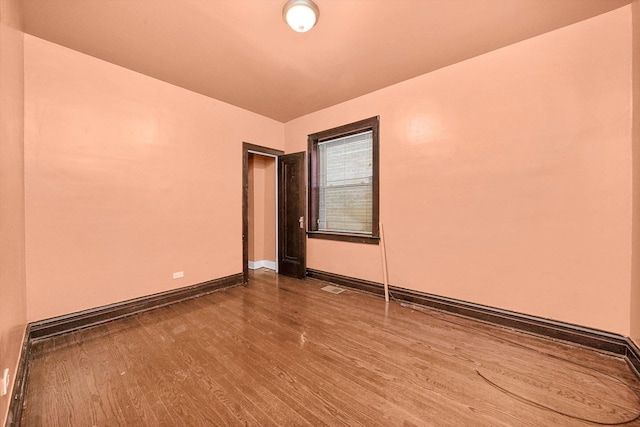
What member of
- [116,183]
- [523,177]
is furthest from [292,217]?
[523,177]

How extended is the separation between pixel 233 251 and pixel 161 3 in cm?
309

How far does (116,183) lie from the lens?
113 inches

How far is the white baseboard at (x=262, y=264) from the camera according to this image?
5180 mm

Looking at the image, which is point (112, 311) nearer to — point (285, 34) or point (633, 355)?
point (285, 34)

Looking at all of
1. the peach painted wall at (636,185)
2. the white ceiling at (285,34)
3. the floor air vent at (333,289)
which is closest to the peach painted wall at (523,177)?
the peach painted wall at (636,185)

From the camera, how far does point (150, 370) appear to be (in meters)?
1.95

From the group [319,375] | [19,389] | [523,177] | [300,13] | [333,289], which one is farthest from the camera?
[333,289]

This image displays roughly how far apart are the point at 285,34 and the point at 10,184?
7.96 feet

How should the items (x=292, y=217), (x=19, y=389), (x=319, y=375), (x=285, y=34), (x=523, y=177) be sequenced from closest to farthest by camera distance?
(x=19, y=389) → (x=319, y=375) → (x=285, y=34) → (x=523, y=177) → (x=292, y=217)

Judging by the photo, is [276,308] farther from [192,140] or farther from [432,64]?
[432,64]

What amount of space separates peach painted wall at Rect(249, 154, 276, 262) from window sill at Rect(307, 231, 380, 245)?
1.20 metres

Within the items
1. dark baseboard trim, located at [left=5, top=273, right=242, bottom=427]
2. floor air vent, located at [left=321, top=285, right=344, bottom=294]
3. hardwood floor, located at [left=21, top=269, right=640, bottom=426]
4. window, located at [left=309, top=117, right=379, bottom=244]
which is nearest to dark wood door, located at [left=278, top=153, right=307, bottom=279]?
window, located at [left=309, top=117, right=379, bottom=244]

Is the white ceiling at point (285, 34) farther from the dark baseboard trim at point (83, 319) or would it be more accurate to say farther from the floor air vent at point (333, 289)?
the floor air vent at point (333, 289)

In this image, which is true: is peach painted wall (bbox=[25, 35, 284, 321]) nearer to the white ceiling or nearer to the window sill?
the white ceiling
